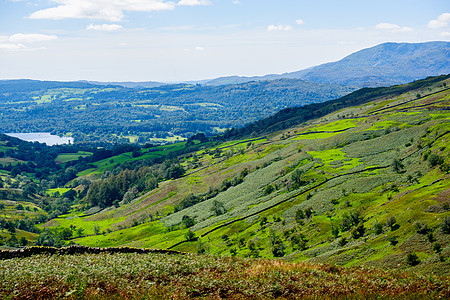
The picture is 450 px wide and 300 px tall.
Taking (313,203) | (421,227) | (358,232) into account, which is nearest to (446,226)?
(421,227)

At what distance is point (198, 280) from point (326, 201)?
196 feet

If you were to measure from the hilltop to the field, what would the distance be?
11267 millimetres

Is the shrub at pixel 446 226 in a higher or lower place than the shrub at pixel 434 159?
lower

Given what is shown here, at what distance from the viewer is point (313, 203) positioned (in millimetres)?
79625

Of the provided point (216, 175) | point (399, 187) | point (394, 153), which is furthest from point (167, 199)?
point (399, 187)

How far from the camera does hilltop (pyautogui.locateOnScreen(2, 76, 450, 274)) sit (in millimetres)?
44569

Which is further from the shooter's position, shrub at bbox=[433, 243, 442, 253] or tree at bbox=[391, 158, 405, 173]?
tree at bbox=[391, 158, 405, 173]

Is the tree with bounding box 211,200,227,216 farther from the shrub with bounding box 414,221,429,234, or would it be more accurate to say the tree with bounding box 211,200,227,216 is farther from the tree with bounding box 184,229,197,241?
the shrub with bounding box 414,221,429,234

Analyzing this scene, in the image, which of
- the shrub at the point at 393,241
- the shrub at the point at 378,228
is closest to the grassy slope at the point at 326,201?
the shrub at the point at 393,241

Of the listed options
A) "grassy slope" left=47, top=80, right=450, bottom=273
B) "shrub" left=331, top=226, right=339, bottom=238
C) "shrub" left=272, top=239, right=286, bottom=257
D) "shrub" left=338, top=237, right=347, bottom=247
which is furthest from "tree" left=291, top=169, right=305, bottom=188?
"shrub" left=338, top=237, right=347, bottom=247

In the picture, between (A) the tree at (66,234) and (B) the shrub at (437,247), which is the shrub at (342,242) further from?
(A) the tree at (66,234)

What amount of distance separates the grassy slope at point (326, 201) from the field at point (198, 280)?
1155 cm

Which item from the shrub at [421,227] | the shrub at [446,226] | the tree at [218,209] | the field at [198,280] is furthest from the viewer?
the tree at [218,209]

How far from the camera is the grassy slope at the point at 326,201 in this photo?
45.0 metres
